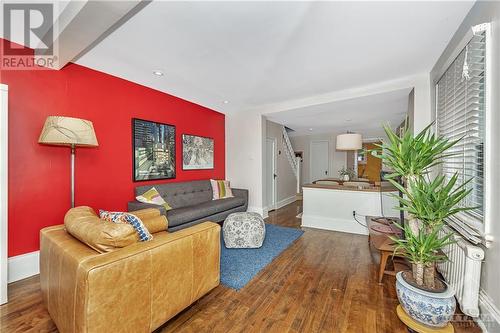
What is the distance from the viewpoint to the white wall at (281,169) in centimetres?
556

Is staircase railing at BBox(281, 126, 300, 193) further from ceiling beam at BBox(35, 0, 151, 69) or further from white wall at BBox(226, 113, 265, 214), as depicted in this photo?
ceiling beam at BBox(35, 0, 151, 69)

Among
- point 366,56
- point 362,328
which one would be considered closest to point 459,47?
point 366,56

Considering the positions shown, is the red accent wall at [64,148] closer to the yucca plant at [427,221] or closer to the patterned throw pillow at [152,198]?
the patterned throw pillow at [152,198]

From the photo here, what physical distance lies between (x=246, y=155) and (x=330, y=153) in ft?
14.2

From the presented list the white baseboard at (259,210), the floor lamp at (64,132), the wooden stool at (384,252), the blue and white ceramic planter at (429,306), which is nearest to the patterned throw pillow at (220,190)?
the white baseboard at (259,210)

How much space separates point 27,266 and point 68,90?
6.79ft

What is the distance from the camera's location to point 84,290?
1.08m

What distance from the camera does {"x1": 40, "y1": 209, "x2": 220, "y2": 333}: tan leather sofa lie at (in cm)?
111

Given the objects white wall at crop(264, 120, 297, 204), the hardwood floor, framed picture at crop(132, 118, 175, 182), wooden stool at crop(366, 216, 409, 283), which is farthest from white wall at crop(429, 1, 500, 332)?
white wall at crop(264, 120, 297, 204)

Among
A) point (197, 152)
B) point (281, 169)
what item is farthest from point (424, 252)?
point (281, 169)

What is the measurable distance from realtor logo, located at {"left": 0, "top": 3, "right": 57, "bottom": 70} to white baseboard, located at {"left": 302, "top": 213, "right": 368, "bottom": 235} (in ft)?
14.3

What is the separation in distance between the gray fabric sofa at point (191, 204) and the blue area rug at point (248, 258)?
2.27ft

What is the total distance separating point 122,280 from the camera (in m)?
1.19

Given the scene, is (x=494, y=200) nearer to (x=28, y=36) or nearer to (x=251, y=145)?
(x=251, y=145)
